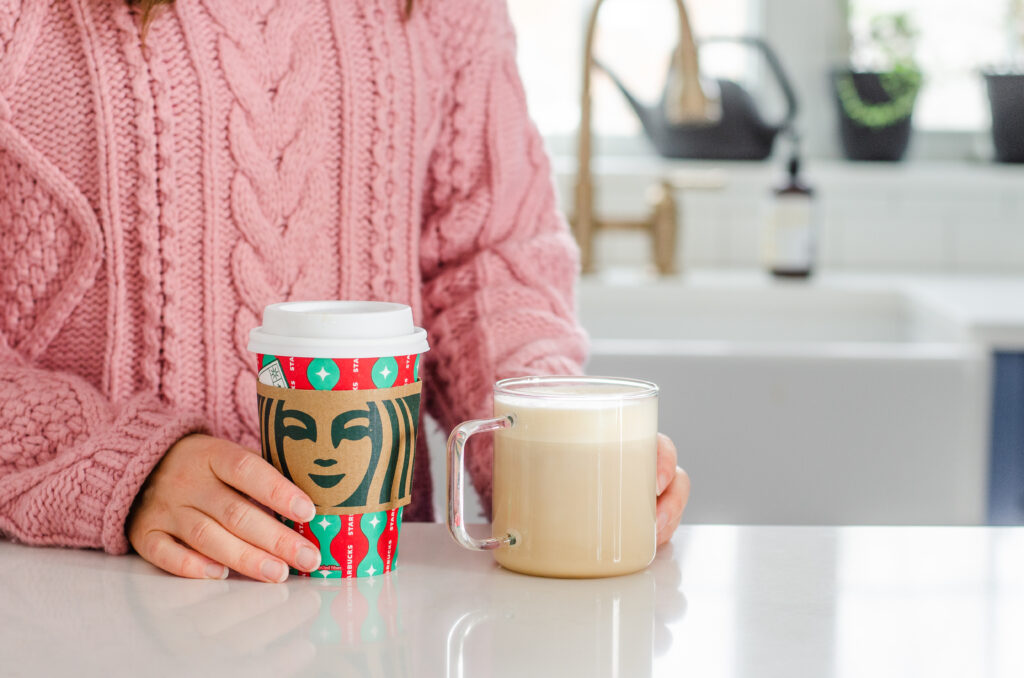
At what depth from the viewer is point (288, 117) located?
851mm

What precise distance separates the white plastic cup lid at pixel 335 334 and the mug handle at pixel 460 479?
5 cm

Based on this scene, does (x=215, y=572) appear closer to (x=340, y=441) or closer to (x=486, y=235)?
(x=340, y=441)

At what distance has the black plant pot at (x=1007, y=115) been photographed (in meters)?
2.13

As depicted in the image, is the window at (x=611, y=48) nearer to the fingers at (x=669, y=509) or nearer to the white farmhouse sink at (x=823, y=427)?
the white farmhouse sink at (x=823, y=427)

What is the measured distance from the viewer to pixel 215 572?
2.03ft

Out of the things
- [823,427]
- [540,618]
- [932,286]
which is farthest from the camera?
[932,286]

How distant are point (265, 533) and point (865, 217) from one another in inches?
68.4

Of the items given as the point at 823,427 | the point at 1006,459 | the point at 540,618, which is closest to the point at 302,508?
the point at 540,618

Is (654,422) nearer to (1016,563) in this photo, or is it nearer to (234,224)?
(1016,563)

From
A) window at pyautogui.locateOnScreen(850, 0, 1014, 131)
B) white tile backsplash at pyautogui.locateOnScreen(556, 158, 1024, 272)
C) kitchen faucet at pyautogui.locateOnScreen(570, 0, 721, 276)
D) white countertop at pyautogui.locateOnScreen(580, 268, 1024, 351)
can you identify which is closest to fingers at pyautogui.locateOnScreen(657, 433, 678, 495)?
white countertop at pyautogui.locateOnScreen(580, 268, 1024, 351)

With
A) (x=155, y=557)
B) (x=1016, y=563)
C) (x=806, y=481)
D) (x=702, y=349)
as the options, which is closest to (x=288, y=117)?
(x=155, y=557)

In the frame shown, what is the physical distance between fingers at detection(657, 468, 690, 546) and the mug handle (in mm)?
114

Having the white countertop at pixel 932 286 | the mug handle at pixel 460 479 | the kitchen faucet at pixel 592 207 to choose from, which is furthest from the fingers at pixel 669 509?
the kitchen faucet at pixel 592 207

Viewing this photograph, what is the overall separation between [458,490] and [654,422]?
4.5 inches
